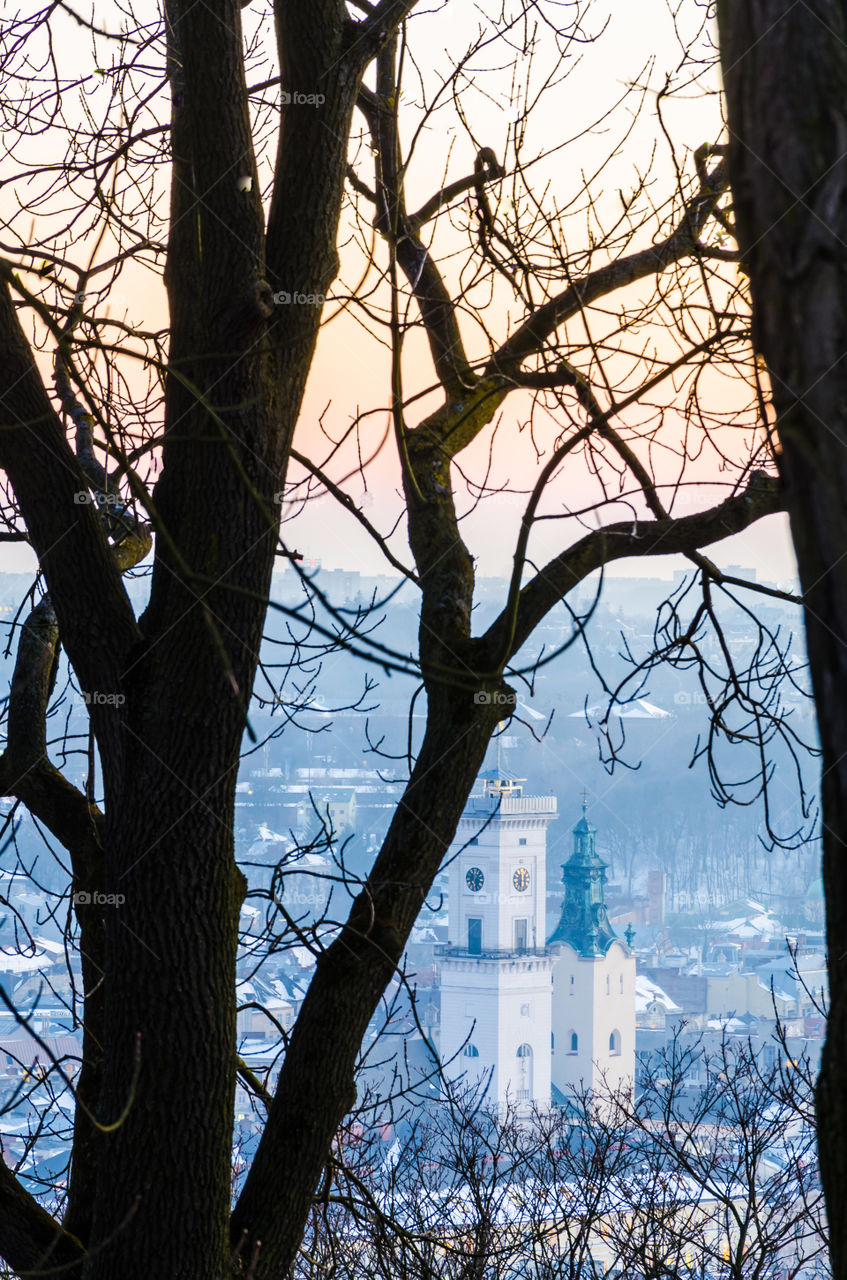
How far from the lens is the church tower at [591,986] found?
36.1 meters

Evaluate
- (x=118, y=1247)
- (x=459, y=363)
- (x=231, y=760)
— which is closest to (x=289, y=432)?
(x=231, y=760)

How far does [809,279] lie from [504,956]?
34.8m

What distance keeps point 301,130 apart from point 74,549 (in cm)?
81

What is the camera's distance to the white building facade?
34000 millimetres

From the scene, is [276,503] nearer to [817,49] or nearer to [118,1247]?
[118,1247]

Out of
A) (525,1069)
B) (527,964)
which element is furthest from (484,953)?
(525,1069)

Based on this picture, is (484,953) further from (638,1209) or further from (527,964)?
(638,1209)

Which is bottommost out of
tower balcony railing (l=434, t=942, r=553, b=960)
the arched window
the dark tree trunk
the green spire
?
the arched window

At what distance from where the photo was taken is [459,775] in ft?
8.03

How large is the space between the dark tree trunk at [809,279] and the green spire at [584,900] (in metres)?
32.4

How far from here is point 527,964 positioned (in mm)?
35375

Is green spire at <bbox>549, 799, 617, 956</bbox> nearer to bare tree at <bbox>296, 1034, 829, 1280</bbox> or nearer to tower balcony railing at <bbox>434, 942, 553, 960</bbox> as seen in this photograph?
tower balcony railing at <bbox>434, 942, 553, 960</bbox>

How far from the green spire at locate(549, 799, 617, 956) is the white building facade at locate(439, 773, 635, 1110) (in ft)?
0.09

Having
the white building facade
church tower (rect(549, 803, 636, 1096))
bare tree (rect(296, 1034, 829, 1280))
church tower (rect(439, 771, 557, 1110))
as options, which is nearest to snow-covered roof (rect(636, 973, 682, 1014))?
church tower (rect(549, 803, 636, 1096))
